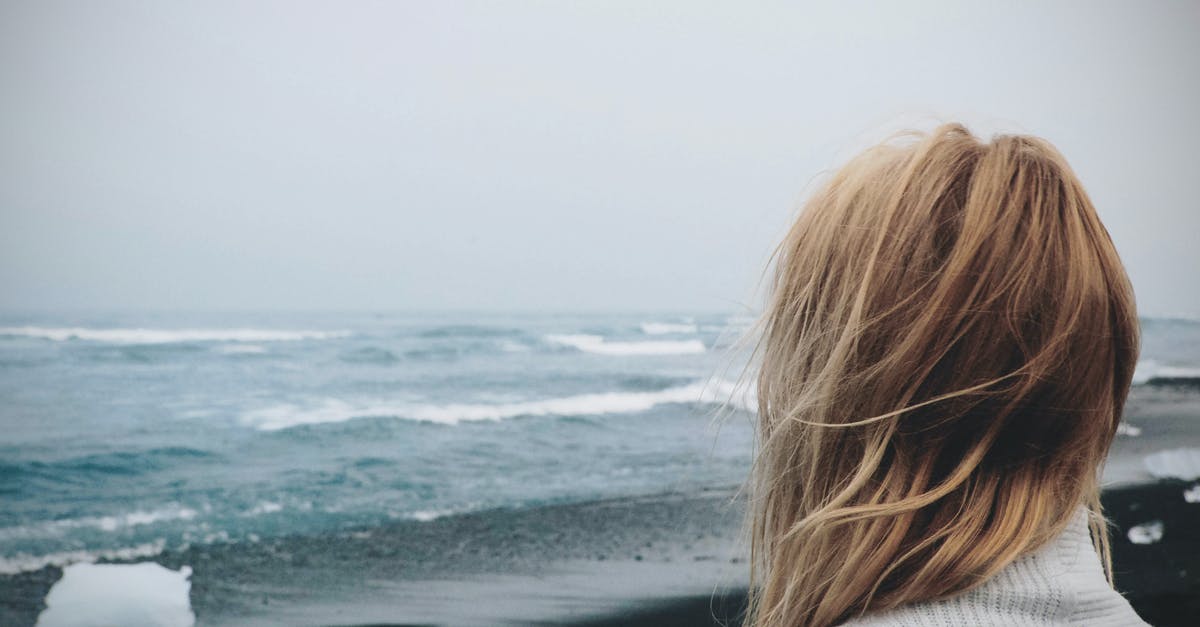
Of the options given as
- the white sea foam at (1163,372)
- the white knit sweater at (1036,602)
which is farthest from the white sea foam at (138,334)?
the white sea foam at (1163,372)

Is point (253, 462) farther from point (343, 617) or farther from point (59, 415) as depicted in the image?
point (343, 617)

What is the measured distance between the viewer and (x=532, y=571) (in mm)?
4414

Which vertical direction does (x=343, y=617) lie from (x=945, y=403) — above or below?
below

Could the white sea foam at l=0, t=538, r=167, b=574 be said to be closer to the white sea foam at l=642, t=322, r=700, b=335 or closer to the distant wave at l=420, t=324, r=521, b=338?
the distant wave at l=420, t=324, r=521, b=338

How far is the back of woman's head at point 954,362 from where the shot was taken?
758 millimetres

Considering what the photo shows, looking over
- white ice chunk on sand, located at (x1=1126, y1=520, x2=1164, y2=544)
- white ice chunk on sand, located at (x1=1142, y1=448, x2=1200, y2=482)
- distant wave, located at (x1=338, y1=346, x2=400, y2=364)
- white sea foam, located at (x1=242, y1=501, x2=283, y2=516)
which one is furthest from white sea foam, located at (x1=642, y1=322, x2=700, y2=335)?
Result: white ice chunk on sand, located at (x1=1126, y1=520, x2=1164, y2=544)

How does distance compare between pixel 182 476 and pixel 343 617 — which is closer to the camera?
pixel 343 617

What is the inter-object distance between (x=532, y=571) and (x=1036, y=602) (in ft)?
13.1

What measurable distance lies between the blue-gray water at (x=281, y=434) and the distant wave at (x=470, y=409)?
0.03 m

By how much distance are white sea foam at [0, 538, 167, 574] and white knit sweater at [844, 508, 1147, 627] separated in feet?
15.3

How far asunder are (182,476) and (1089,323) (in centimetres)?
591

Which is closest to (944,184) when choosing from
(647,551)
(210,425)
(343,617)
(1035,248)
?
(1035,248)

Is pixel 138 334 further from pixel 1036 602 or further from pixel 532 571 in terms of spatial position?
pixel 1036 602

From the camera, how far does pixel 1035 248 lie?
765 mm
